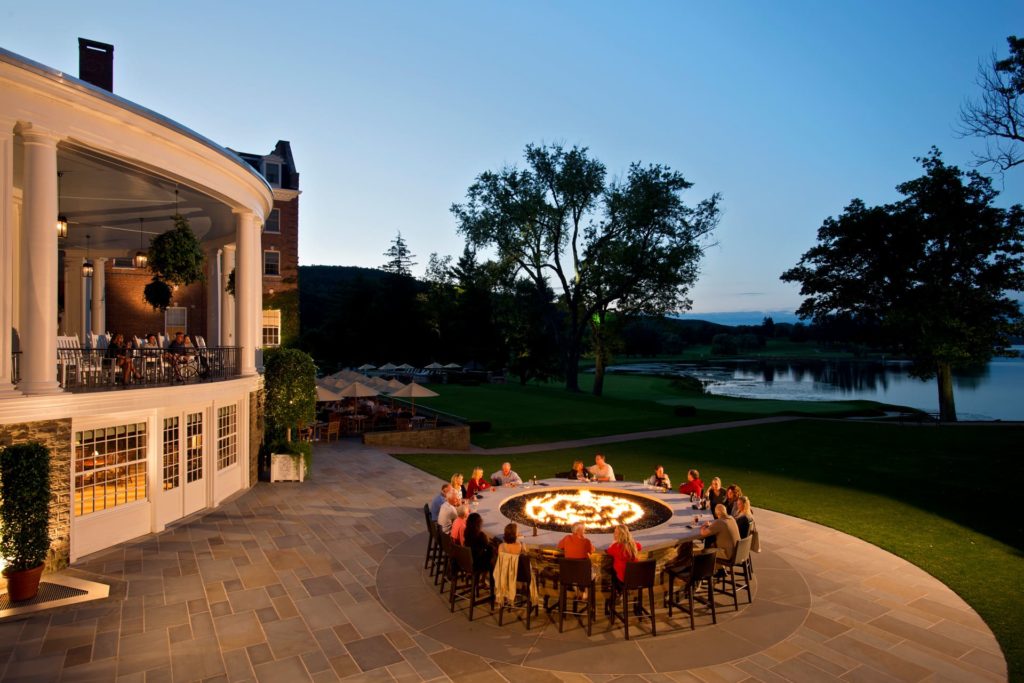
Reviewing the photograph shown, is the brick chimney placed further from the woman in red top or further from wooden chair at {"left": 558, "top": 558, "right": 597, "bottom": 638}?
the woman in red top

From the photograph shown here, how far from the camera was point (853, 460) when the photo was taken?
23156 mm

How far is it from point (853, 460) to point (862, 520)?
10.0 m

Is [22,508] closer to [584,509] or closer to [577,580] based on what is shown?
[577,580]

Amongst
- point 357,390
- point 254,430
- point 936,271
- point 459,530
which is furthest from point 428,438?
point 936,271

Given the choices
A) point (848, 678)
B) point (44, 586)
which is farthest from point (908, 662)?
point (44, 586)

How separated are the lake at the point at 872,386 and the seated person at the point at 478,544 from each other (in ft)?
162

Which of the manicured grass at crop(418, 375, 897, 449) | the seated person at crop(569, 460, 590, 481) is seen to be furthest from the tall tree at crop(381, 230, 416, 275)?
the seated person at crop(569, 460, 590, 481)

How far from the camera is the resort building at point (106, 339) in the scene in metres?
10.9

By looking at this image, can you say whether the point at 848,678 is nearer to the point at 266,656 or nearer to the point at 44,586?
the point at 266,656

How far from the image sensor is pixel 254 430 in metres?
18.4

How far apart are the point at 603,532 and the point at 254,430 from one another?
12889mm

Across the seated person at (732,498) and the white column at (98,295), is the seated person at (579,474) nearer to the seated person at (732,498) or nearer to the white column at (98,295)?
the seated person at (732,498)

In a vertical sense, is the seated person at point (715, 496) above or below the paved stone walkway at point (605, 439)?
above

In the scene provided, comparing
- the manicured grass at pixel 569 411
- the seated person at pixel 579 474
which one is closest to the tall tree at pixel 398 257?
the manicured grass at pixel 569 411
